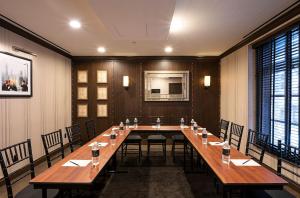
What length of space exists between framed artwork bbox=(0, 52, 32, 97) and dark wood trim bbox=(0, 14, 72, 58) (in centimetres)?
43

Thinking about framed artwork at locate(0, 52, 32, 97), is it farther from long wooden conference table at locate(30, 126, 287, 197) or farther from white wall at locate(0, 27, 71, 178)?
long wooden conference table at locate(30, 126, 287, 197)

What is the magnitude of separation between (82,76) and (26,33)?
8.18 ft

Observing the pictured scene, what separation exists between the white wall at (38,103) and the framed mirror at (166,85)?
Result: 2335mm

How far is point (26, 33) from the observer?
13.1ft

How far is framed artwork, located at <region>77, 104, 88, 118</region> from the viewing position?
21.1ft

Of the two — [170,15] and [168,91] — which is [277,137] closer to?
[170,15]

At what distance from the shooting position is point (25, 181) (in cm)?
362

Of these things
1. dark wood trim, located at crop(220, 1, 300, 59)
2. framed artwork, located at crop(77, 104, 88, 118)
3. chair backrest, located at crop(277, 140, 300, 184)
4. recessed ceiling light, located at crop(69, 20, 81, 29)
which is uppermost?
recessed ceiling light, located at crop(69, 20, 81, 29)

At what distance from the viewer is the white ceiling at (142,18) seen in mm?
2729

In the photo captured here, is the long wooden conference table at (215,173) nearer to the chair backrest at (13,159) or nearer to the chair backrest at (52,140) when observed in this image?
the chair backrest at (13,159)

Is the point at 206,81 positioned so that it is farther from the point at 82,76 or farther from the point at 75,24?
the point at 75,24

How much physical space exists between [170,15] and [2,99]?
2923 millimetres

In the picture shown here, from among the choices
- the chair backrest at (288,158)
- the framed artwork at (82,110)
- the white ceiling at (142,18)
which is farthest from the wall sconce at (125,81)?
the chair backrest at (288,158)

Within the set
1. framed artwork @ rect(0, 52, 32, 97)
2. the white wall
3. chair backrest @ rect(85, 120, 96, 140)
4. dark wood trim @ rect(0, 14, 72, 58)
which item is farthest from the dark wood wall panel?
framed artwork @ rect(0, 52, 32, 97)
